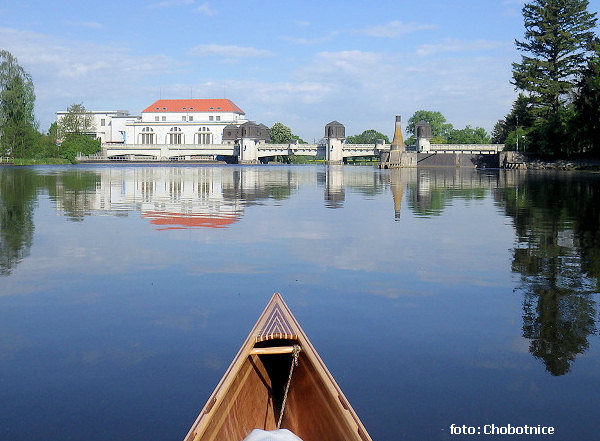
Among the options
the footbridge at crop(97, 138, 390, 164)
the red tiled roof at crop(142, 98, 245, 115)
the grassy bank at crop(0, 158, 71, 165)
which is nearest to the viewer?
the grassy bank at crop(0, 158, 71, 165)

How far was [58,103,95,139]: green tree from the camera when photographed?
454 ft

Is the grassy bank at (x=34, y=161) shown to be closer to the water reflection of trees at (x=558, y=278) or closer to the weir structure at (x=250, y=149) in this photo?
the weir structure at (x=250, y=149)

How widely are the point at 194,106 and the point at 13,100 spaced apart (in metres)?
97.2

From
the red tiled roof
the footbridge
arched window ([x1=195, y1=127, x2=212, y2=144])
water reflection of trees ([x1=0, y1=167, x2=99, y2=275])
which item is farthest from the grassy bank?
water reflection of trees ([x1=0, y1=167, x2=99, y2=275])

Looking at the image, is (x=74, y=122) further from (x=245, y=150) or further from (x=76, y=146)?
(x=245, y=150)

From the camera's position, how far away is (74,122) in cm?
14012

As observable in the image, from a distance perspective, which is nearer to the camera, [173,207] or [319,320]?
[319,320]

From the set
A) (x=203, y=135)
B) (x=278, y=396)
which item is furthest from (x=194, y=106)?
(x=278, y=396)

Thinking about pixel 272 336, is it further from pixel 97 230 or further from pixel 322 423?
pixel 97 230

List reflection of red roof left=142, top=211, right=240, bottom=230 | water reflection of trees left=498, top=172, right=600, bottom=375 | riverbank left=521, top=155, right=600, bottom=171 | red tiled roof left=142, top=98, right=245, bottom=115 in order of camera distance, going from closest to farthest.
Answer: water reflection of trees left=498, top=172, right=600, bottom=375
reflection of red roof left=142, top=211, right=240, bottom=230
riverbank left=521, top=155, right=600, bottom=171
red tiled roof left=142, top=98, right=245, bottom=115

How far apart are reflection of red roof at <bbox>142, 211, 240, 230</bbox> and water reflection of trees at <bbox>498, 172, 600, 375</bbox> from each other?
9799mm

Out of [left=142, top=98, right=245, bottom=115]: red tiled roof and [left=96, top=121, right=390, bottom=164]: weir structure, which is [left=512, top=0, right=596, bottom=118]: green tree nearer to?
[left=96, top=121, right=390, bottom=164]: weir structure

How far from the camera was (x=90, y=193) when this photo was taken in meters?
37.2

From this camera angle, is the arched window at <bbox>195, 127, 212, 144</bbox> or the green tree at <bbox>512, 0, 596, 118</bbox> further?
the arched window at <bbox>195, 127, 212, 144</bbox>
